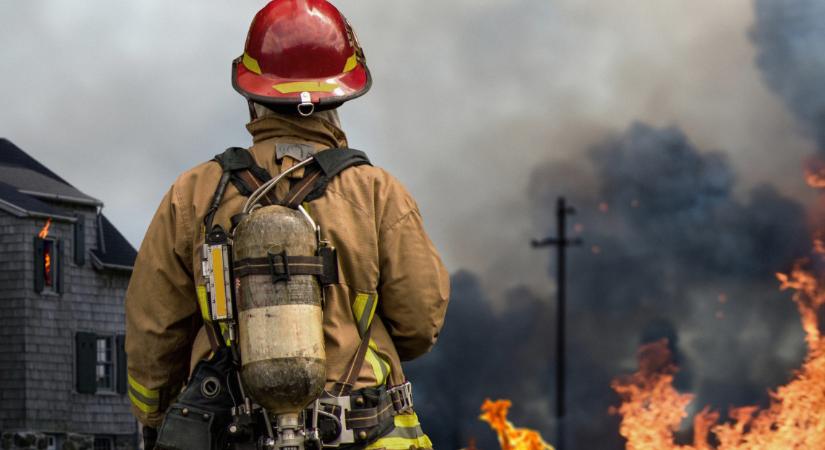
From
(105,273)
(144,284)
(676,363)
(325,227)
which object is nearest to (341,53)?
(325,227)

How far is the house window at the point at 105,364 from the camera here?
2889 centimetres

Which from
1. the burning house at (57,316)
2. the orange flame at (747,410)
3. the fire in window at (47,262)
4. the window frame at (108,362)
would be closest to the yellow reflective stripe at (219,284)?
the orange flame at (747,410)

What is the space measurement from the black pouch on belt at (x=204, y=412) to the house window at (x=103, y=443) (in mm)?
24764

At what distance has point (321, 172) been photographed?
15.6 ft

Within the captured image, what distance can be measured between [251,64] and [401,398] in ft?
3.92

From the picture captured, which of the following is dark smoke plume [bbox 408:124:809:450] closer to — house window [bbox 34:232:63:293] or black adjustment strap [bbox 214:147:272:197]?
house window [bbox 34:232:63:293]

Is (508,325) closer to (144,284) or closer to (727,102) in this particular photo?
(727,102)

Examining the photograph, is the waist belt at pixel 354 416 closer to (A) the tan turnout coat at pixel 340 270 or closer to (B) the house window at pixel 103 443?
(A) the tan turnout coat at pixel 340 270

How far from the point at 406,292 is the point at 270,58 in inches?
35.0

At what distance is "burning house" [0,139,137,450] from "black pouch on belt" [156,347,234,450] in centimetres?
2319

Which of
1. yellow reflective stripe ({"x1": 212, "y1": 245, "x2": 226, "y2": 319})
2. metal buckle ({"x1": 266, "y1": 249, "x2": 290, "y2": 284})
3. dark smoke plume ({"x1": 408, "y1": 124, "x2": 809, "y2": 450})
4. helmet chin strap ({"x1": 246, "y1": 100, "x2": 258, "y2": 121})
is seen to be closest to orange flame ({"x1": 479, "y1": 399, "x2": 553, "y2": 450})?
dark smoke plume ({"x1": 408, "y1": 124, "x2": 809, "y2": 450})

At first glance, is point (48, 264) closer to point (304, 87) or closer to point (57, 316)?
point (57, 316)

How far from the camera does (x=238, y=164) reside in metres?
4.80

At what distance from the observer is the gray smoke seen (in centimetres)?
3459
